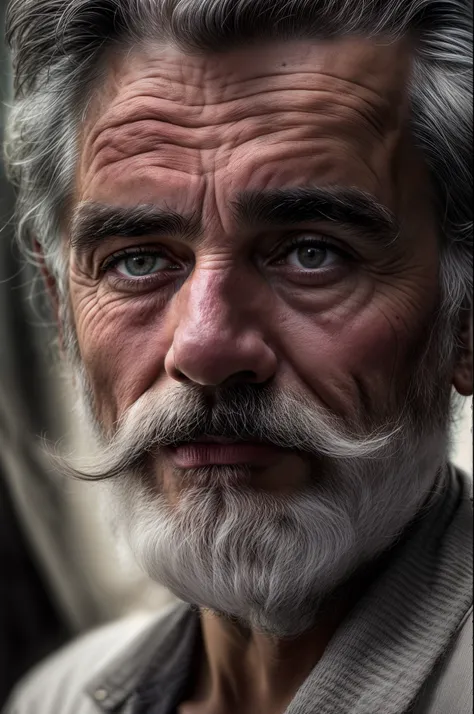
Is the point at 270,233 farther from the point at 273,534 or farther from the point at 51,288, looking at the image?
the point at 51,288

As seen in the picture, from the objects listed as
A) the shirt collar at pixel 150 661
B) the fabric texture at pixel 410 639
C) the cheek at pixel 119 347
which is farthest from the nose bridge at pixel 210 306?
the shirt collar at pixel 150 661

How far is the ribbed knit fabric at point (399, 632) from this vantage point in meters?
1.54

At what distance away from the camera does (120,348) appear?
5.82 ft

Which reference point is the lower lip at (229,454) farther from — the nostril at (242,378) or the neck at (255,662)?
the neck at (255,662)

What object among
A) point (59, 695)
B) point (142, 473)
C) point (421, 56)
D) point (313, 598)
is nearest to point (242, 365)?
point (142, 473)

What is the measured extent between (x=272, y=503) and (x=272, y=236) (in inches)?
18.3

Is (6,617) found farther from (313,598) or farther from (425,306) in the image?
(425,306)

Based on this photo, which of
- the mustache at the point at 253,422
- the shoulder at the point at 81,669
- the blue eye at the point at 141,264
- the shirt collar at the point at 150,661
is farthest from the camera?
the shoulder at the point at 81,669

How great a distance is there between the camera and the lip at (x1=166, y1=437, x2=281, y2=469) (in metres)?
1.64

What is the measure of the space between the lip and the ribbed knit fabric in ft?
1.01

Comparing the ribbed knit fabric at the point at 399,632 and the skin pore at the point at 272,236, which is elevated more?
the skin pore at the point at 272,236

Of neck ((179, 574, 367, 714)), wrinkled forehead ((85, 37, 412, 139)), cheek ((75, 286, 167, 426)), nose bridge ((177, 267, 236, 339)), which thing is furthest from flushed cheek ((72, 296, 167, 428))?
neck ((179, 574, 367, 714))

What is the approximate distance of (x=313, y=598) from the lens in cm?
171

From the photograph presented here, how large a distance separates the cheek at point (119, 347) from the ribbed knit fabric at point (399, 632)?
1.84 feet
